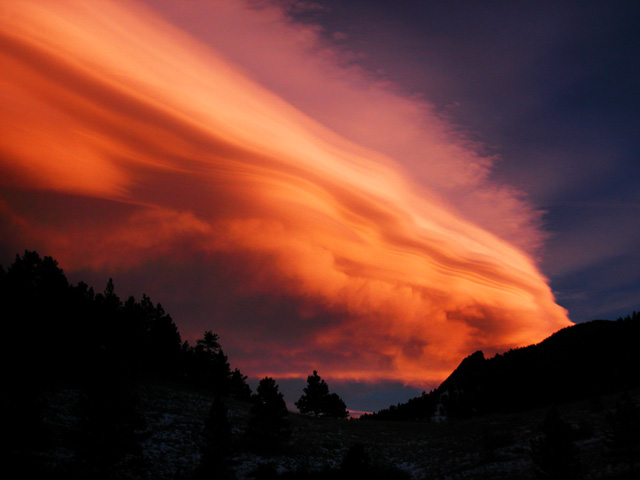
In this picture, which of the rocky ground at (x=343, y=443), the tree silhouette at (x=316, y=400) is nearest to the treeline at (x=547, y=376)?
the rocky ground at (x=343, y=443)

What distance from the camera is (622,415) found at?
38.5 m

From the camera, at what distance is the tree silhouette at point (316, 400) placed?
101938 mm

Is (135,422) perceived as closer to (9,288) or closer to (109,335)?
(9,288)

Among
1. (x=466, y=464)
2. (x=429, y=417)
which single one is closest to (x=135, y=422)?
(x=466, y=464)

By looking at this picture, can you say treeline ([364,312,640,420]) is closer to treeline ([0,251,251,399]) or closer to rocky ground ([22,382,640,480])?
Answer: rocky ground ([22,382,640,480])

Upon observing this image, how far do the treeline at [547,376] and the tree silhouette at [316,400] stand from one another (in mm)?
27646

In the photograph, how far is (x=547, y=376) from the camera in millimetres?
88812

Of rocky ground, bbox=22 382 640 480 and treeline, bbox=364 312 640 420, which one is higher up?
treeline, bbox=364 312 640 420

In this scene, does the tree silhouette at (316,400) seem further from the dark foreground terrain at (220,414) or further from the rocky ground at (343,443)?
the rocky ground at (343,443)

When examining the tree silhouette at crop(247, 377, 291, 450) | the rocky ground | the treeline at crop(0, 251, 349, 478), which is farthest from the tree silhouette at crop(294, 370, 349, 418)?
the tree silhouette at crop(247, 377, 291, 450)

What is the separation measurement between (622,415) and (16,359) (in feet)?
220

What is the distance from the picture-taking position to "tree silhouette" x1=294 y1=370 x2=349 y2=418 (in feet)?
334

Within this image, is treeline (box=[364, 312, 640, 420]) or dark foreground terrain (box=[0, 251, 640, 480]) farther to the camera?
treeline (box=[364, 312, 640, 420])

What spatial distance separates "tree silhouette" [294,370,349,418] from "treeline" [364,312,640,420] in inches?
1088
